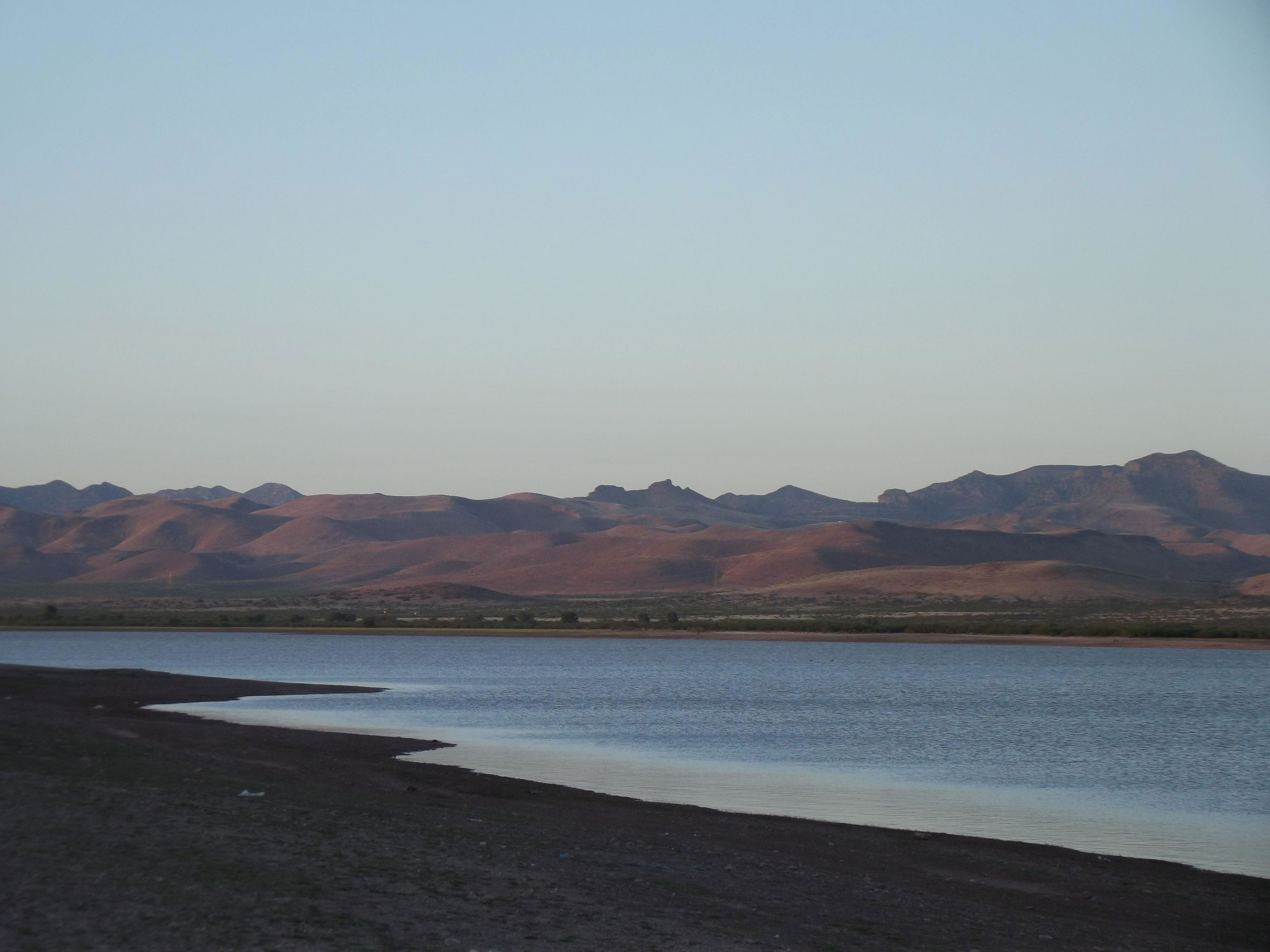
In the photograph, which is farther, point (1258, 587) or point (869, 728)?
point (1258, 587)

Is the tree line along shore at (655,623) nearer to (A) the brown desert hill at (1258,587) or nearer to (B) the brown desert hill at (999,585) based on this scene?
(B) the brown desert hill at (999,585)

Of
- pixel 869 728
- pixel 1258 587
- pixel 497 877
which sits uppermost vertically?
pixel 1258 587

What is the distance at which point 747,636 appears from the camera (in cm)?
8275

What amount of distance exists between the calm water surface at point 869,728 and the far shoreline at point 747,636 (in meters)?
3.12

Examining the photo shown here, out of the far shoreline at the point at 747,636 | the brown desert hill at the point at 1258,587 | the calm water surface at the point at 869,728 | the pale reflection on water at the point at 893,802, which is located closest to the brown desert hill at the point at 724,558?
the brown desert hill at the point at 1258,587

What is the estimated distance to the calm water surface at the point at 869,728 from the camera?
19.8 metres

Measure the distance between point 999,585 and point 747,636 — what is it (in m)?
48.4

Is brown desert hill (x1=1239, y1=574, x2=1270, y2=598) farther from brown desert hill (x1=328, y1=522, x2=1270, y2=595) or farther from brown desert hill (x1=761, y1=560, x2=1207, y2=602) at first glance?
brown desert hill (x1=328, y1=522, x2=1270, y2=595)

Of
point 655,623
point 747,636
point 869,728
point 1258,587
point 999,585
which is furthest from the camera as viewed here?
point 999,585

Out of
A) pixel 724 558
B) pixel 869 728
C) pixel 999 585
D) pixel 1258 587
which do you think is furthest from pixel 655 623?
pixel 724 558

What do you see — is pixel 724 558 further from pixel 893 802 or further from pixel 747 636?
pixel 893 802

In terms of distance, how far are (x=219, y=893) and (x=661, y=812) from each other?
8.75 metres

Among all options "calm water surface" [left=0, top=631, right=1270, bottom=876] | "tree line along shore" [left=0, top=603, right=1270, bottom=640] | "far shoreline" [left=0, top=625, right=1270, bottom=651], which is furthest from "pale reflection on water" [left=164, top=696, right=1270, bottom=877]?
"tree line along shore" [left=0, top=603, right=1270, bottom=640]

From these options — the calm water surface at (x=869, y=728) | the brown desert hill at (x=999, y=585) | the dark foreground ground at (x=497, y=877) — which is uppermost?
the brown desert hill at (x=999, y=585)
